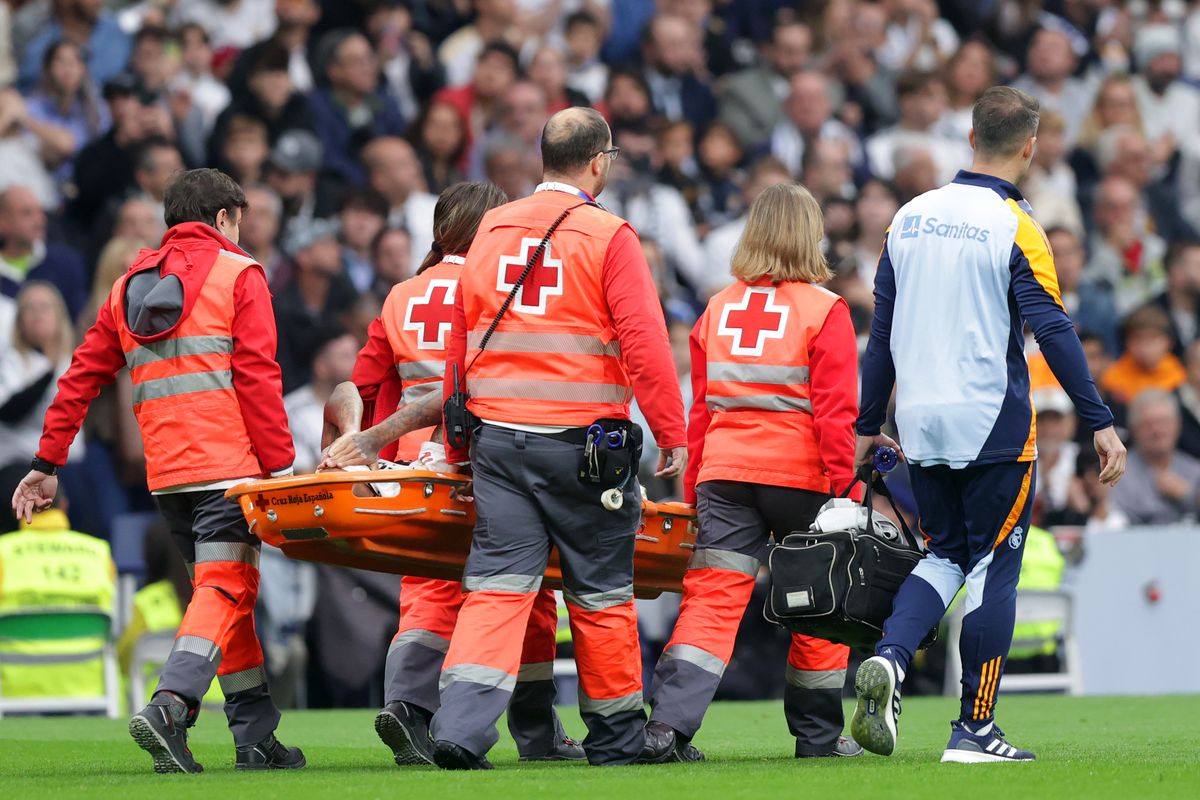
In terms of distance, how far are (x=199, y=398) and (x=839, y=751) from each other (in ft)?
9.54

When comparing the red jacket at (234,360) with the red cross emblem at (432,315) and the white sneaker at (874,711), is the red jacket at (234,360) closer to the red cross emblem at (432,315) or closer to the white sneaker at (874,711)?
the red cross emblem at (432,315)

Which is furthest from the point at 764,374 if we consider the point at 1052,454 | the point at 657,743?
the point at 1052,454

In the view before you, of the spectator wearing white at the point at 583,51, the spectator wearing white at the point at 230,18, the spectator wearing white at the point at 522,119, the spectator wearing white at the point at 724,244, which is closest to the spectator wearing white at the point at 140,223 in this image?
the spectator wearing white at the point at 522,119

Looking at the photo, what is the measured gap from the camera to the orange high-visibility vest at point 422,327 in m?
7.90

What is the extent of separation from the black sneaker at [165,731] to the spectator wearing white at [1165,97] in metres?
14.3

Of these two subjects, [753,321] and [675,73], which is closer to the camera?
[753,321]

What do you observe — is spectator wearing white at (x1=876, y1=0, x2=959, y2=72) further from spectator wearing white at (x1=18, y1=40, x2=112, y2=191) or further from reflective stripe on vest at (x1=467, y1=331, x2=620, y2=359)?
Result: reflective stripe on vest at (x1=467, y1=331, x2=620, y2=359)

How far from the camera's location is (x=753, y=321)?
304 inches

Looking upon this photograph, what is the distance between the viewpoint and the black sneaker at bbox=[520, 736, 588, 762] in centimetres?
786

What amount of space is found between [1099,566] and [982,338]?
264 inches

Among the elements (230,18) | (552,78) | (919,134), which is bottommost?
(919,134)

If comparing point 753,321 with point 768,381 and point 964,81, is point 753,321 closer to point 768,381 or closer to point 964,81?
point 768,381

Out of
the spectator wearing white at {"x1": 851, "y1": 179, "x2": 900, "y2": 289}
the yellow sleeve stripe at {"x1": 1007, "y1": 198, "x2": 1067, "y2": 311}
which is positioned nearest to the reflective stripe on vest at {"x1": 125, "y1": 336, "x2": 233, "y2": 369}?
the yellow sleeve stripe at {"x1": 1007, "y1": 198, "x2": 1067, "y2": 311}

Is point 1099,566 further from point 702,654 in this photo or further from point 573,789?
point 573,789
